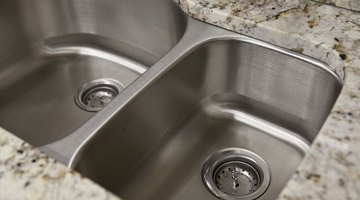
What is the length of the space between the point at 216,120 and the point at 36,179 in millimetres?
510

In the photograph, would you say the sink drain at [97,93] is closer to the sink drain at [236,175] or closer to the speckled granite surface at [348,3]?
the sink drain at [236,175]

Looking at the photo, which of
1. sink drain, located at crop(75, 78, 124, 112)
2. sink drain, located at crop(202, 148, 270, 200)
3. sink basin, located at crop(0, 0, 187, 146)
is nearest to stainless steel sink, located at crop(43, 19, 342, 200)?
sink drain, located at crop(202, 148, 270, 200)

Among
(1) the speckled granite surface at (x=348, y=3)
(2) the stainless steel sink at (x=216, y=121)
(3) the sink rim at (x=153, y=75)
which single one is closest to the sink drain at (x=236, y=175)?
(2) the stainless steel sink at (x=216, y=121)

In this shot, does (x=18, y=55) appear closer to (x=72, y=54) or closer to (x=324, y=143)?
(x=72, y=54)

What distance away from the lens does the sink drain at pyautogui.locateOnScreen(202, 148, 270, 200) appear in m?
0.82

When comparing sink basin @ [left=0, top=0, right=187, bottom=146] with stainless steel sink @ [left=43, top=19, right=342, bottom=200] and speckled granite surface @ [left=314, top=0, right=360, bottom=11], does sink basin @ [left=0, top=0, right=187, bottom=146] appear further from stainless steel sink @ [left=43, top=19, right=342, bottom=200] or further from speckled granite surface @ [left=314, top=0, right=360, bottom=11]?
speckled granite surface @ [left=314, top=0, right=360, bottom=11]

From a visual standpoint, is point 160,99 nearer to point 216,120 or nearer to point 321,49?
point 216,120

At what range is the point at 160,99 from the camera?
0.81 m

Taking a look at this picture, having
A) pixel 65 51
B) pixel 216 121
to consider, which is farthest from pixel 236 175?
pixel 65 51

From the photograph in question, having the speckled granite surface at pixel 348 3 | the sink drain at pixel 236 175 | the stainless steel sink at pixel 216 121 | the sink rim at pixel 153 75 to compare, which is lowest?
the sink drain at pixel 236 175

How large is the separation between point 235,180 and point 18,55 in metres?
0.68

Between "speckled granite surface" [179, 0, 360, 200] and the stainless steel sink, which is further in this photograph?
the stainless steel sink

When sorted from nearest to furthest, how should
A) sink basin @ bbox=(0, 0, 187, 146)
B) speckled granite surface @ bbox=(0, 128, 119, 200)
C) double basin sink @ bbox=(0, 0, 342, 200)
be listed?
speckled granite surface @ bbox=(0, 128, 119, 200)
double basin sink @ bbox=(0, 0, 342, 200)
sink basin @ bbox=(0, 0, 187, 146)

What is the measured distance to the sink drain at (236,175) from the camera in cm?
82
